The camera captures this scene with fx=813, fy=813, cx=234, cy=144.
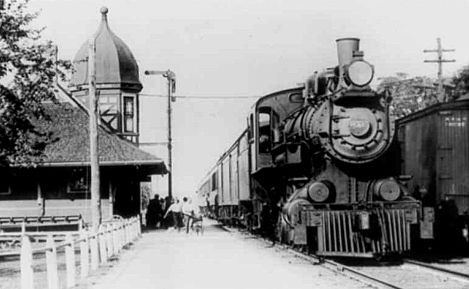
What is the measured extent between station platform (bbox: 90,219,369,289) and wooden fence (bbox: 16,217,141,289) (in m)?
0.38

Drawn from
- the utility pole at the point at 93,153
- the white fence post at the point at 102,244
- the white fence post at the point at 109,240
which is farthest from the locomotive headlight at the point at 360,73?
the utility pole at the point at 93,153

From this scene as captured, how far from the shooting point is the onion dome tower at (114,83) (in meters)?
35.4

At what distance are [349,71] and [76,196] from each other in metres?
17.1

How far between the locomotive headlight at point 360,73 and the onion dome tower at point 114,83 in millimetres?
21790

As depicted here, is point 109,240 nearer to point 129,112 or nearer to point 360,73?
point 360,73

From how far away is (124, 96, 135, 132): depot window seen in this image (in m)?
35.8

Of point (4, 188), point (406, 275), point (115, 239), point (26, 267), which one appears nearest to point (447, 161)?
point (406, 275)

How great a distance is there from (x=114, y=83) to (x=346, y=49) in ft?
70.8

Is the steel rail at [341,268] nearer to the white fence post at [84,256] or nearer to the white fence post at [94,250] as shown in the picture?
the white fence post at [94,250]

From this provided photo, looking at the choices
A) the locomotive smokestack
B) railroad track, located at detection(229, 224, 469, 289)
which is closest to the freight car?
railroad track, located at detection(229, 224, 469, 289)

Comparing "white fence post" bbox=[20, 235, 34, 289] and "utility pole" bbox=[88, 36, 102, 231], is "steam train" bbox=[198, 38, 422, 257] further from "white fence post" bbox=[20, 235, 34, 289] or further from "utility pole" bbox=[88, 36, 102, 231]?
"white fence post" bbox=[20, 235, 34, 289]

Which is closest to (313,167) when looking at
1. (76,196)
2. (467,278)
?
(467,278)

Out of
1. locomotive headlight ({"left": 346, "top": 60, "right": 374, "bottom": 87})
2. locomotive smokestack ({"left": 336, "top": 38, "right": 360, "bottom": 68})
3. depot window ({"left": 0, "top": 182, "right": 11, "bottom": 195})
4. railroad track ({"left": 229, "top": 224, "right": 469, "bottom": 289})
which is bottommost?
railroad track ({"left": 229, "top": 224, "right": 469, "bottom": 289})

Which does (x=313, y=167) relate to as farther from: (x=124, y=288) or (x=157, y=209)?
(x=157, y=209)
